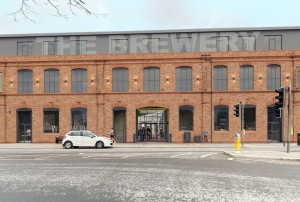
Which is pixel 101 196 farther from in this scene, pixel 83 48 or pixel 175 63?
pixel 83 48

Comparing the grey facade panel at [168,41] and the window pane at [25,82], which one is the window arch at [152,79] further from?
the window pane at [25,82]

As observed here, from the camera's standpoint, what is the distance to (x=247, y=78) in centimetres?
3941

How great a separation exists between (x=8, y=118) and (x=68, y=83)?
7.37m

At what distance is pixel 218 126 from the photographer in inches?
1559

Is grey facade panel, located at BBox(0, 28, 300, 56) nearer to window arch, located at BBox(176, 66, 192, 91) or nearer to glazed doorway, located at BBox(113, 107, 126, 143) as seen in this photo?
window arch, located at BBox(176, 66, 192, 91)

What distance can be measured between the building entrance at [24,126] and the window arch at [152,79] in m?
12.8

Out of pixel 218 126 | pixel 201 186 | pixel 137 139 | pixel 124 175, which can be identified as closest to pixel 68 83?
pixel 137 139

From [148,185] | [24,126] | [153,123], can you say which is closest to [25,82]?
[24,126]

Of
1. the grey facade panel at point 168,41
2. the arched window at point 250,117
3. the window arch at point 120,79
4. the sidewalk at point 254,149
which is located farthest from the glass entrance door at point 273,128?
the window arch at point 120,79

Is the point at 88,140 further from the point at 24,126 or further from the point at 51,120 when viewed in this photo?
the point at 24,126

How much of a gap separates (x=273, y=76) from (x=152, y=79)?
40.2ft

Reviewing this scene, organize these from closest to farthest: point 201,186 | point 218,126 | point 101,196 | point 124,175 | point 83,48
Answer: point 101,196 → point 201,186 → point 124,175 → point 218,126 → point 83,48

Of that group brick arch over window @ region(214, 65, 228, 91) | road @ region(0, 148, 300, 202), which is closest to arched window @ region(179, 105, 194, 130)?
brick arch over window @ region(214, 65, 228, 91)

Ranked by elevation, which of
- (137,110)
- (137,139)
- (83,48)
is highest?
(83,48)
